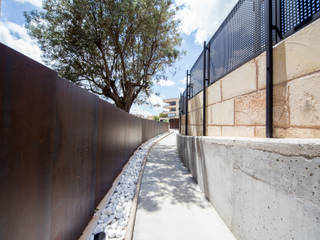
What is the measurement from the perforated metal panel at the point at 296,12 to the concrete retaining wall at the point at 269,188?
1330mm

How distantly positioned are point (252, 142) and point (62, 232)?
2502mm

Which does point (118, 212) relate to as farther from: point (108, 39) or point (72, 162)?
point (108, 39)

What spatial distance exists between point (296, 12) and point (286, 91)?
0.90 m

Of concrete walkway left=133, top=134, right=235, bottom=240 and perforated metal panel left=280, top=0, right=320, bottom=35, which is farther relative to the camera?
concrete walkway left=133, top=134, right=235, bottom=240

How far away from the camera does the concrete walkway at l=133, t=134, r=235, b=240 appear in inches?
84.0

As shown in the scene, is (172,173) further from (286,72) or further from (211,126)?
(286,72)

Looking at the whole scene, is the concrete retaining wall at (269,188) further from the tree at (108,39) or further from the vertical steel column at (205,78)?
the tree at (108,39)

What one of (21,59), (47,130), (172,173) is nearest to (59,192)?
(47,130)

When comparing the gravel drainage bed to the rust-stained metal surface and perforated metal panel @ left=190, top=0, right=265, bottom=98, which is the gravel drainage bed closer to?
perforated metal panel @ left=190, top=0, right=265, bottom=98

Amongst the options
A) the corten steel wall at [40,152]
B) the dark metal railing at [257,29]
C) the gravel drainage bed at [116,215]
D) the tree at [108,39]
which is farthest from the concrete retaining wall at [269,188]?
the tree at [108,39]

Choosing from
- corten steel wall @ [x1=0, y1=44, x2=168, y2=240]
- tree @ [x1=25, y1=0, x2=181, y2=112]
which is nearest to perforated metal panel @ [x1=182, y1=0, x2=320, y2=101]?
corten steel wall @ [x1=0, y1=44, x2=168, y2=240]

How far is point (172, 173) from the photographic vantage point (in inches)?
187

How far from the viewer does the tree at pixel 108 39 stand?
7.27 m

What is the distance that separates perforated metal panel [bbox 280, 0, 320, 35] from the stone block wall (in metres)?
0.12
